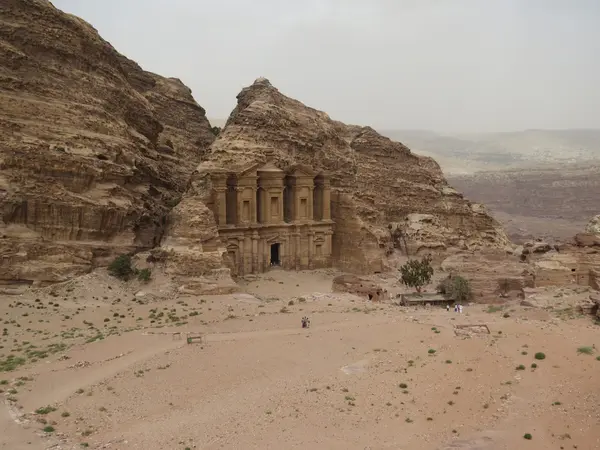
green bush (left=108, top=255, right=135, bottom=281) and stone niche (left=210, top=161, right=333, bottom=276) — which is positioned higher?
stone niche (left=210, top=161, right=333, bottom=276)

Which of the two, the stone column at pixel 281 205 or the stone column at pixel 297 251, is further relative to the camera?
the stone column at pixel 297 251

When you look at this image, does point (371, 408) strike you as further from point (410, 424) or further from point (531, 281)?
point (531, 281)

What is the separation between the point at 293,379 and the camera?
68.3ft

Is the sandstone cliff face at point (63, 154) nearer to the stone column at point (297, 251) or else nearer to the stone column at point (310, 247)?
the stone column at point (297, 251)

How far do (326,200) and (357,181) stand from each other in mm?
5232

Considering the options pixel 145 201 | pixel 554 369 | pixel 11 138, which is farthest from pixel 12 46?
pixel 554 369

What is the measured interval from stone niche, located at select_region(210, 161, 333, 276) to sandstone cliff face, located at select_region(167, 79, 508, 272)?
1.00 m

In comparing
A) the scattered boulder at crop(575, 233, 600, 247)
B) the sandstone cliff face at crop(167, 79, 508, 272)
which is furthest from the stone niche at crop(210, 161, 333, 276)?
the scattered boulder at crop(575, 233, 600, 247)

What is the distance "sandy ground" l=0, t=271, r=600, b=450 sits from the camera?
16594mm

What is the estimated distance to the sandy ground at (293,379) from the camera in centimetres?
1659

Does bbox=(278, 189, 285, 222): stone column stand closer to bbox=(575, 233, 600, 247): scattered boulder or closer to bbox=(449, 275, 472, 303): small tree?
bbox=(449, 275, 472, 303): small tree

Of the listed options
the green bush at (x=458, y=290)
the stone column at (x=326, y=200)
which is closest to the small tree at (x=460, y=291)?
the green bush at (x=458, y=290)

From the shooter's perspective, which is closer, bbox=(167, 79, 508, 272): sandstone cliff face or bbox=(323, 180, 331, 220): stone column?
bbox=(167, 79, 508, 272): sandstone cliff face

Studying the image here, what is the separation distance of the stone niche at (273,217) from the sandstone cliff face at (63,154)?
4.78 m
